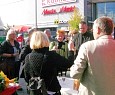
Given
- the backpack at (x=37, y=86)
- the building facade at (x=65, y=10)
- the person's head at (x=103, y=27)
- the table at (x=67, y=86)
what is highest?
the building facade at (x=65, y=10)

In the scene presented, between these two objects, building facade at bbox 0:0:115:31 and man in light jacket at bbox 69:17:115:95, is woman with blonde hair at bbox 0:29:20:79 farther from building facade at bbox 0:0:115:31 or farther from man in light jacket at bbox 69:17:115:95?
building facade at bbox 0:0:115:31

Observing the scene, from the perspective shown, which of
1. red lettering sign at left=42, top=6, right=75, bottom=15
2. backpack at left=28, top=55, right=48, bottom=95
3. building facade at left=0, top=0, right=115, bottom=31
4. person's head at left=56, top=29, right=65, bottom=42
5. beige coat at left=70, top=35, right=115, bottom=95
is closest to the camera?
beige coat at left=70, top=35, right=115, bottom=95

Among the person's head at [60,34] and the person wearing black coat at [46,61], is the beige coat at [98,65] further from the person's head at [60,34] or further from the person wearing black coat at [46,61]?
the person's head at [60,34]

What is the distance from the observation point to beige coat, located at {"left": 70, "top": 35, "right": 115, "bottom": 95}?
335 cm

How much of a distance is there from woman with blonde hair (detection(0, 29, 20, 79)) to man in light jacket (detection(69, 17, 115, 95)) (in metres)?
4.19

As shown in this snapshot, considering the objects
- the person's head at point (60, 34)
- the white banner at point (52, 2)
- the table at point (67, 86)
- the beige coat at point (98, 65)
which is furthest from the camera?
the white banner at point (52, 2)

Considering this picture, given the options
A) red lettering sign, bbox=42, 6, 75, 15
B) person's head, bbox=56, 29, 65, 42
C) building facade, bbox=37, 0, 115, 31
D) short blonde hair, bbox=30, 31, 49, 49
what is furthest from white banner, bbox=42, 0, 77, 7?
short blonde hair, bbox=30, 31, 49, 49

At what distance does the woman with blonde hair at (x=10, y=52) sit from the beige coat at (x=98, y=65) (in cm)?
419

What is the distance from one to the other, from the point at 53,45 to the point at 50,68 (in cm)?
373

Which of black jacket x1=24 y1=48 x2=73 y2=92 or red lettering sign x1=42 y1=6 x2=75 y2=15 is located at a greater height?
red lettering sign x1=42 y1=6 x2=75 y2=15

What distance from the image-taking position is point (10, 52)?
7.41 meters

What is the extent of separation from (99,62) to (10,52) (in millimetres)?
4330

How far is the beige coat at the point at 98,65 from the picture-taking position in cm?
335

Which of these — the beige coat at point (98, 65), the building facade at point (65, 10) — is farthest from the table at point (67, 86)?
the building facade at point (65, 10)
